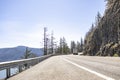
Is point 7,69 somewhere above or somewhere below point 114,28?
below

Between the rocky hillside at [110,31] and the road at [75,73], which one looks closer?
the road at [75,73]

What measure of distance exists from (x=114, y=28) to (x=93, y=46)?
2020 centimetres

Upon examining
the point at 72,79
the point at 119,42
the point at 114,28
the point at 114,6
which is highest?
the point at 114,6

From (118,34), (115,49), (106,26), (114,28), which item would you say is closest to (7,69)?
(115,49)

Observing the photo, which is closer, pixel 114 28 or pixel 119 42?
pixel 119 42

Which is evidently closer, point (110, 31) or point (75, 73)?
point (75, 73)

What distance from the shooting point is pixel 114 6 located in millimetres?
77438

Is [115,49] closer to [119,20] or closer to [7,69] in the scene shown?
[119,20]

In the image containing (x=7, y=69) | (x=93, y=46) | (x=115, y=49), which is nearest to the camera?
(x=7, y=69)

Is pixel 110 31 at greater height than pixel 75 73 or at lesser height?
greater

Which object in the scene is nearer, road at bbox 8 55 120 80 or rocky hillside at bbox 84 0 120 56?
road at bbox 8 55 120 80

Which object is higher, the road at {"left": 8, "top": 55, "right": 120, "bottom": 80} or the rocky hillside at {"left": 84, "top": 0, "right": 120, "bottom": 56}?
the rocky hillside at {"left": 84, "top": 0, "right": 120, "bottom": 56}

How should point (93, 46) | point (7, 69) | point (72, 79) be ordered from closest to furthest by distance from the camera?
point (72, 79) < point (7, 69) < point (93, 46)

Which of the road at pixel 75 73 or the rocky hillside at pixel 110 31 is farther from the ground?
the rocky hillside at pixel 110 31
